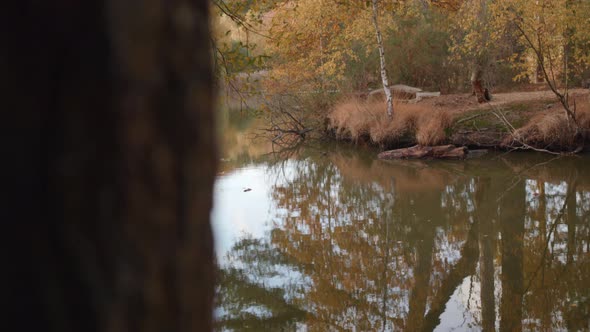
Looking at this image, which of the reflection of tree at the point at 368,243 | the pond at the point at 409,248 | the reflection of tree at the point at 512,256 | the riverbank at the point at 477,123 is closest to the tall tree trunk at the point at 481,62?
the riverbank at the point at 477,123

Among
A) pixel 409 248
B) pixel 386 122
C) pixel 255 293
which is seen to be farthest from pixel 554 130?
pixel 255 293

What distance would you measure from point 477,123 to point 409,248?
824 centimetres

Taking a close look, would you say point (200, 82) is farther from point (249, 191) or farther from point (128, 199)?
→ point (249, 191)

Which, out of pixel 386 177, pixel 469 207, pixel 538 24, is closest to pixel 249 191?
pixel 386 177

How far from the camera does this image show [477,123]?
50.0 ft

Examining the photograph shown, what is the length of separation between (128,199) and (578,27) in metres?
14.0

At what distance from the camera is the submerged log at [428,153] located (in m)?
14.3

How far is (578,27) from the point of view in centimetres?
1303

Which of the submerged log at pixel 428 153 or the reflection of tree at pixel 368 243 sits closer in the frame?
the reflection of tree at pixel 368 243

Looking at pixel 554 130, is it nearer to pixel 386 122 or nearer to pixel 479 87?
pixel 479 87

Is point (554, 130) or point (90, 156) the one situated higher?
point (90, 156)

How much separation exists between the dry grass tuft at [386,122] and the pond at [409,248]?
164cm

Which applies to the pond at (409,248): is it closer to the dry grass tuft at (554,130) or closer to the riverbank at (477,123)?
the dry grass tuft at (554,130)

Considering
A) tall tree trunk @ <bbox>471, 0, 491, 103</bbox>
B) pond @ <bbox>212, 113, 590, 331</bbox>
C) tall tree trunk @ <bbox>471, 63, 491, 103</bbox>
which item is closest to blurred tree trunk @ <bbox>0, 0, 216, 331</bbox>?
pond @ <bbox>212, 113, 590, 331</bbox>
